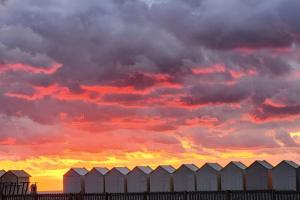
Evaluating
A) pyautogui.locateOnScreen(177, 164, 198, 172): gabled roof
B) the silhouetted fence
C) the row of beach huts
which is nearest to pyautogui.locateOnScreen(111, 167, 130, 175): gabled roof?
the row of beach huts

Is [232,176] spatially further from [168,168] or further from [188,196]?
[188,196]

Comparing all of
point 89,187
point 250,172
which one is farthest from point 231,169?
point 89,187

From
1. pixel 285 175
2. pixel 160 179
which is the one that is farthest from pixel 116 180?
pixel 285 175

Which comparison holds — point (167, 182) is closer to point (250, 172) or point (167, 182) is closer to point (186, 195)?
point (250, 172)

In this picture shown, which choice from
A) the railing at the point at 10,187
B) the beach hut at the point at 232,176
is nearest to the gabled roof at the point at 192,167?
the beach hut at the point at 232,176

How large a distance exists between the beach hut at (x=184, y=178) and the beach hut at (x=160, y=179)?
73 centimetres

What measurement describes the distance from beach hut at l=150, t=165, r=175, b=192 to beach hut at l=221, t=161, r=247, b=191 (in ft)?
19.9

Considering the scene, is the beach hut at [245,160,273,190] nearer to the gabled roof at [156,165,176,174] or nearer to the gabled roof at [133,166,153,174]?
the gabled roof at [156,165,176,174]

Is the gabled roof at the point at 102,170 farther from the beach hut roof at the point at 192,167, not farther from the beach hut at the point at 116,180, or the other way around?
the beach hut roof at the point at 192,167

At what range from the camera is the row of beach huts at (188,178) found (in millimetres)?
Answer: 58531

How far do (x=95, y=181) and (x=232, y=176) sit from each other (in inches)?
621

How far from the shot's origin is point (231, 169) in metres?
60.7

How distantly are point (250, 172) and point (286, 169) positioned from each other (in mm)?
3597

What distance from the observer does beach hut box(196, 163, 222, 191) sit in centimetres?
6097
